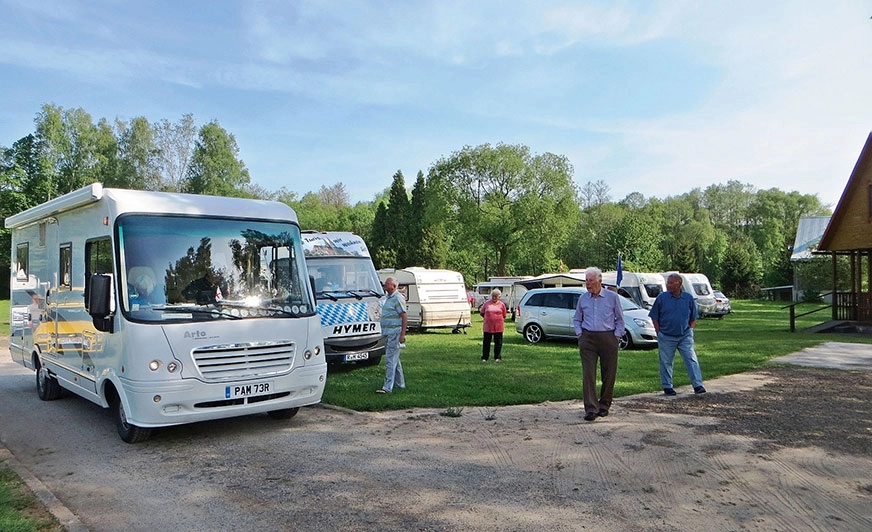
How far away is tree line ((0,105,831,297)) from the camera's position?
5188 cm

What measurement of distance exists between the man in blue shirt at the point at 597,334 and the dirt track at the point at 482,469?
0.41 metres

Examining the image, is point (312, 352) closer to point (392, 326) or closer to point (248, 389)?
point (248, 389)

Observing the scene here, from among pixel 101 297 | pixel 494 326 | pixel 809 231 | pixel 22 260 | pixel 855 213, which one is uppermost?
pixel 809 231

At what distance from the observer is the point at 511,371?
12.5 m

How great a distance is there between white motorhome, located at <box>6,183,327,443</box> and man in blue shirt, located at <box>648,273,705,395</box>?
5.36 metres

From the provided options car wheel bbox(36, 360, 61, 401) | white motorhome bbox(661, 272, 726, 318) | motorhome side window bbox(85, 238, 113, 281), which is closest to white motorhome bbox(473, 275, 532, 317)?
white motorhome bbox(661, 272, 726, 318)

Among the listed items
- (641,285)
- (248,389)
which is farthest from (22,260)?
(641,285)

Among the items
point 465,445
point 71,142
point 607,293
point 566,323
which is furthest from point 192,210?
point 71,142

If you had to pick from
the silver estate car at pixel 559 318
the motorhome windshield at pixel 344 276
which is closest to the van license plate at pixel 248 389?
the motorhome windshield at pixel 344 276

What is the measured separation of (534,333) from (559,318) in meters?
1.02

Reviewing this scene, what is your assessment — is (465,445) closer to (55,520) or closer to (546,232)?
(55,520)

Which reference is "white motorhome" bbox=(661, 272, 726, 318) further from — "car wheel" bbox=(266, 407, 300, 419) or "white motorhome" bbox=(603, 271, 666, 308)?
"car wheel" bbox=(266, 407, 300, 419)

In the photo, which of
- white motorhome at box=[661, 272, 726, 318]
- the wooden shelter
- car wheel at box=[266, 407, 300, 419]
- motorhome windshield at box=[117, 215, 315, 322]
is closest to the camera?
motorhome windshield at box=[117, 215, 315, 322]

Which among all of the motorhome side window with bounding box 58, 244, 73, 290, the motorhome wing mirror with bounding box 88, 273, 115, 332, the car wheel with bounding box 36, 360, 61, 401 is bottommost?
the car wheel with bounding box 36, 360, 61, 401
